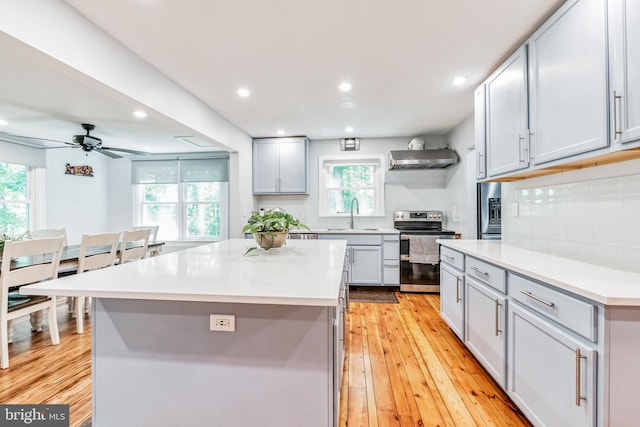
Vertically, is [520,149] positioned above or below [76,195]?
above

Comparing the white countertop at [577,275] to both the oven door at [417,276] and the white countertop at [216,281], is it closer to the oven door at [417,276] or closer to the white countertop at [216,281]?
the white countertop at [216,281]

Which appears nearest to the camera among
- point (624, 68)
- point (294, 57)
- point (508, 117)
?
point (624, 68)

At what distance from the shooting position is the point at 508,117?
2104mm

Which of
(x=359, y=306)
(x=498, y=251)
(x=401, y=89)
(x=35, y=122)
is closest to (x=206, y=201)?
(x=35, y=122)

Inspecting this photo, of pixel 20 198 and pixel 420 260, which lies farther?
pixel 20 198

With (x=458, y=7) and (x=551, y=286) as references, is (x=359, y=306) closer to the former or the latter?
(x=551, y=286)

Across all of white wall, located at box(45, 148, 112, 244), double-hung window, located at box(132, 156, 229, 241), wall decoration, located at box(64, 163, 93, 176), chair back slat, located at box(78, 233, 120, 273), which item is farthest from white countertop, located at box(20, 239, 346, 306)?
wall decoration, located at box(64, 163, 93, 176)

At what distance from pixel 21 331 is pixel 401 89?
442 centimetres

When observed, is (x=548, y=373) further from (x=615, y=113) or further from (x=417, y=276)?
(x=417, y=276)

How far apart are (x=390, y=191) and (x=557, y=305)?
357 cm

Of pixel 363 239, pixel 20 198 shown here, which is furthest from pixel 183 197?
pixel 363 239

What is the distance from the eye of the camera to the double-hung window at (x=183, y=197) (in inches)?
219

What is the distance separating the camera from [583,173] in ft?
5.72

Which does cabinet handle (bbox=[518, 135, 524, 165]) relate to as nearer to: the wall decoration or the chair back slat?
the chair back slat
